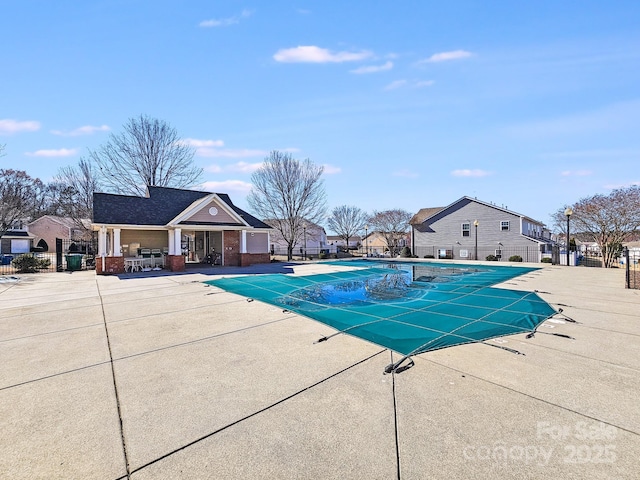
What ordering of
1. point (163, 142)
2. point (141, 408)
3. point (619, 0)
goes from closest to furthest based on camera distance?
1. point (141, 408)
2. point (619, 0)
3. point (163, 142)

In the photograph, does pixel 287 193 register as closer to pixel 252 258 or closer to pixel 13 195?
pixel 252 258

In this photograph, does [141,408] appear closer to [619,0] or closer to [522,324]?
[522,324]

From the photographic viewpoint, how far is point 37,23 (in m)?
8.12

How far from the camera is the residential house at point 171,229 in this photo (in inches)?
668

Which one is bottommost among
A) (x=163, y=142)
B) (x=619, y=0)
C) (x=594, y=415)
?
(x=594, y=415)

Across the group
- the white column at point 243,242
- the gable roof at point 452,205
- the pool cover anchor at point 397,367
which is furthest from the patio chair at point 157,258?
the gable roof at point 452,205

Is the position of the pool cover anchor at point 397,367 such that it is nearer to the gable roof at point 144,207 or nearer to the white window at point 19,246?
the gable roof at point 144,207

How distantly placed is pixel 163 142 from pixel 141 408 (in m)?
30.7

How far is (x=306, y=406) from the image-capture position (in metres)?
3.07

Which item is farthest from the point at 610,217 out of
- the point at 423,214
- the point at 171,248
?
the point at 171,248

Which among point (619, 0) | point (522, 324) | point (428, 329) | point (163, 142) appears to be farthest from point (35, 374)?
point (163, 142)

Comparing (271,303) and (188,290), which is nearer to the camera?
(271,303)

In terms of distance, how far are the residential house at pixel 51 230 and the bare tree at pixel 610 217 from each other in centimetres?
5006

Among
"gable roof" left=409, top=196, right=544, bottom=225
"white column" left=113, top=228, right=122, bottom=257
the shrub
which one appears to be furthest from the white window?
"gable roof" left=409, top=196, right=544, bottom=225
